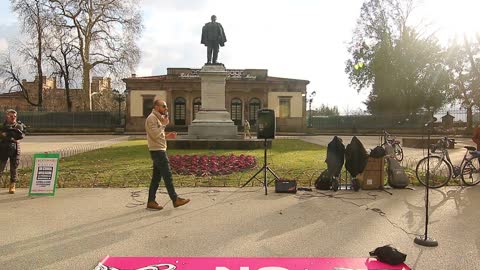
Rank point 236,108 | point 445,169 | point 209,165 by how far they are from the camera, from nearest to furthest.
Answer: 1. point 445,169
2. point 209,165
3. point 236,108

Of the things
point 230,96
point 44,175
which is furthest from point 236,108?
point 44,175

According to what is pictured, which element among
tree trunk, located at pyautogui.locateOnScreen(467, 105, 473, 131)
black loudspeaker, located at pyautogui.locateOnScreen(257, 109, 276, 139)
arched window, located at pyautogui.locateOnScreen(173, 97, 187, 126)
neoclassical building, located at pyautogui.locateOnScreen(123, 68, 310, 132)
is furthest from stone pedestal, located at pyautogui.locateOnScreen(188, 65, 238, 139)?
tree trunk, located at pyautogui.locateOnScreen(467, 105, 473, 131)

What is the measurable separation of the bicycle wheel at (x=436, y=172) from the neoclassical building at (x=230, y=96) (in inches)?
1510

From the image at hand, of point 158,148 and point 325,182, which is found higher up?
point 158,148

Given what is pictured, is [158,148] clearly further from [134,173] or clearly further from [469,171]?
[469,171]

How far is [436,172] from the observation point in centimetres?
980

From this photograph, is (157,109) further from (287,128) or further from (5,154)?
(287,128)

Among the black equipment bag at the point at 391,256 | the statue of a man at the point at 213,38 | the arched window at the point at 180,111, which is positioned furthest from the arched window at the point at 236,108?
the black equipment bag at the point at 391,256

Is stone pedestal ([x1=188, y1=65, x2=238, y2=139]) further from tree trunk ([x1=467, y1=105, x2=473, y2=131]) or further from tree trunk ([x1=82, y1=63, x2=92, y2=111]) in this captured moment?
tree trunk ([x1=467, y1=105, x2=473, y2=131])

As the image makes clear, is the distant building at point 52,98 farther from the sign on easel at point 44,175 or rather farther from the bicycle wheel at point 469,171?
the bicycle wheel at point 469,171

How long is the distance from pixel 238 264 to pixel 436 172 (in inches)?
291

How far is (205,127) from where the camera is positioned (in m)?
21.0

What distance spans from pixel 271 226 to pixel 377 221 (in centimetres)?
177

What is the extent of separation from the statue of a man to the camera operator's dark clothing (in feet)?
47.7
